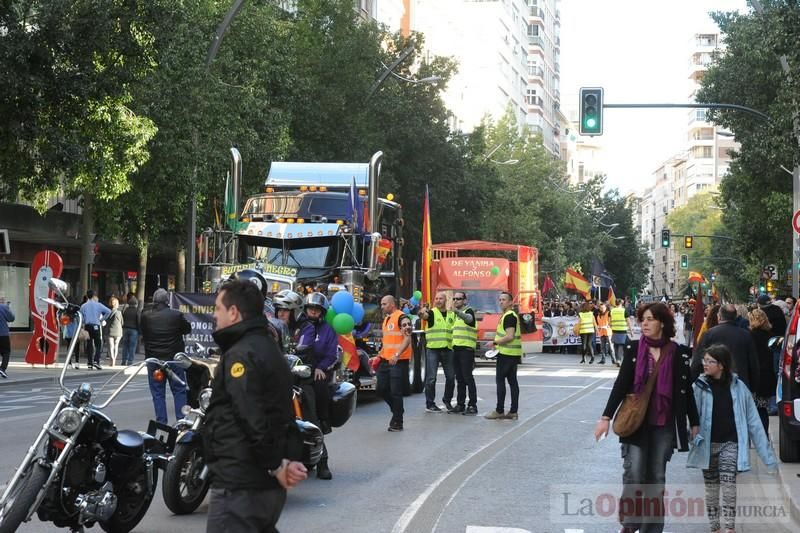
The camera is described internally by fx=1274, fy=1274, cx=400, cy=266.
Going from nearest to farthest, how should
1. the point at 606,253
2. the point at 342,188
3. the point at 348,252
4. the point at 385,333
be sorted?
the point at 385,333, the point at 348,252, the point at 342,188, the point at 606,253

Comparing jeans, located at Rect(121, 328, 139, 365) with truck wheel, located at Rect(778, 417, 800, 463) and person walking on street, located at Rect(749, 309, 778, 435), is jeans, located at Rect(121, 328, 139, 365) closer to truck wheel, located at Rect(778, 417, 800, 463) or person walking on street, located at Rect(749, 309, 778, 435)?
person walking on street, located at Rect(749, 309, 778, 435)

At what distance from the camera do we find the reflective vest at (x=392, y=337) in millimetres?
16234

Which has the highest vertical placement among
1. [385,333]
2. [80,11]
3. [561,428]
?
[80,11]

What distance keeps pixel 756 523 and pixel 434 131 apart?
39833 mm

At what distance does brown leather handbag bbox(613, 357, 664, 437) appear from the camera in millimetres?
8289

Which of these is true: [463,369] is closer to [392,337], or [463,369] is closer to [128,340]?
[392,337]

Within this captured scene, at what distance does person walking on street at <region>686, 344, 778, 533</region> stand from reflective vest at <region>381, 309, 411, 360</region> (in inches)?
292

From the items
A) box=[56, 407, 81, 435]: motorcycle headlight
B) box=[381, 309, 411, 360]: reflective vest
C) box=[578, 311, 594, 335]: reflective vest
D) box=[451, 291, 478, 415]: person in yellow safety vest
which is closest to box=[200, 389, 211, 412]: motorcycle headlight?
box=[56, 407, 81, 435]: motorcycle headlight

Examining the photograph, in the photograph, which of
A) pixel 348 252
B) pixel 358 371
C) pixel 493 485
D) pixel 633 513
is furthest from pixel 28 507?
pixel 348 252

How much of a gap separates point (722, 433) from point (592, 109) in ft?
55.2

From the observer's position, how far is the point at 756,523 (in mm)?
9945

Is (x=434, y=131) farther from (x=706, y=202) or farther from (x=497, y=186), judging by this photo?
(x=706, y=202)

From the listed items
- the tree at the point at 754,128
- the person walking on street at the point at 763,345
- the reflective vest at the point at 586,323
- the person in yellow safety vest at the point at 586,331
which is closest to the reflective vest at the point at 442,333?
the person walking on street at the point at 763,345

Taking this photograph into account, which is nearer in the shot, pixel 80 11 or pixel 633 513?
pixel 633 513
